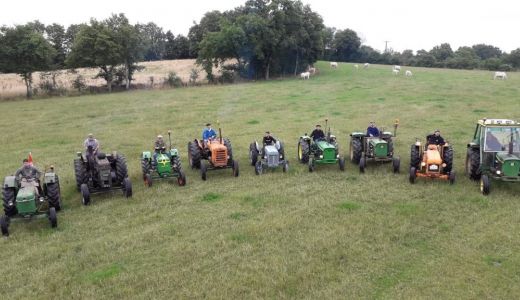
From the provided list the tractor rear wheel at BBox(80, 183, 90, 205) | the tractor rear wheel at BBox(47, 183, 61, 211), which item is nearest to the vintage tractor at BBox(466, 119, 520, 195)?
the tractor rear wheel at BBox(80, 183, 90, 205)

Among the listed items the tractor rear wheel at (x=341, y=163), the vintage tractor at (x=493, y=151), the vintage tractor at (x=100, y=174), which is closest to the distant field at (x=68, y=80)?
the vintage tractor at (x=100, y=174)

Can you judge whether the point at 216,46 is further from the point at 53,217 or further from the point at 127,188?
the point at 53,217

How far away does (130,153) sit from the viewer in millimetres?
15906

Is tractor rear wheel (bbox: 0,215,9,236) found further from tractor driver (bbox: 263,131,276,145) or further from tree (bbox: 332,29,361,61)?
tree (bbox: 332,29,361,61)

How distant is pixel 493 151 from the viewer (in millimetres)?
10742

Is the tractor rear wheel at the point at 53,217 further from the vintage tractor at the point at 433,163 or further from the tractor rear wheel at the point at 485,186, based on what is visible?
the tractor rear wheel at the point at 485,186

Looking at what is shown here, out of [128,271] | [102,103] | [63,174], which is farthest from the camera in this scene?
[102,103]

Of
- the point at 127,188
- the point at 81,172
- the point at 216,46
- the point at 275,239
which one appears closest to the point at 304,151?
the point at 127,188

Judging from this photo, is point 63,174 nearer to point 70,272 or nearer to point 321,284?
point 70,272

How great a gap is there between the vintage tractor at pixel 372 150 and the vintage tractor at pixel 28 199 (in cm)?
781

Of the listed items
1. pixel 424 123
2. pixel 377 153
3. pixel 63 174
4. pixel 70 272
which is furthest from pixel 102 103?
pixel 70 272

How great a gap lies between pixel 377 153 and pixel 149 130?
11526mm

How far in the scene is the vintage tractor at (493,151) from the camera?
33.9ft

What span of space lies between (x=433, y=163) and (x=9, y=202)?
9696mm
